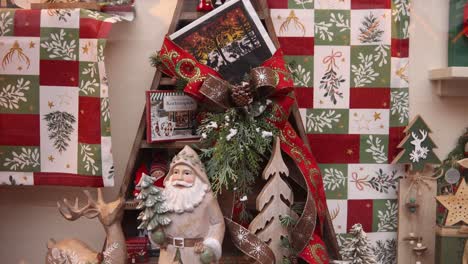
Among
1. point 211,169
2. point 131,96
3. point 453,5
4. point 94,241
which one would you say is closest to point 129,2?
point 131,96

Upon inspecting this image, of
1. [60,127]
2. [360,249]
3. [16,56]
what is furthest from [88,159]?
[360,249]

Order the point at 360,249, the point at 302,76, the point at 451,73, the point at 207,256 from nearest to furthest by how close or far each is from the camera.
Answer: the point at 207,256, the point at 360,249, the point at 451,73, the point at 302,76

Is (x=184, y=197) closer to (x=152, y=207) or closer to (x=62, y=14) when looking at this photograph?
(x=152, y=207)

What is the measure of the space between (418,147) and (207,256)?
641 millimetres

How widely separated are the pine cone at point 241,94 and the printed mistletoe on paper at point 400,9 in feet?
1.61

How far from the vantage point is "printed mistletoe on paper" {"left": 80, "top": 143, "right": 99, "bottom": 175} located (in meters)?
1.40

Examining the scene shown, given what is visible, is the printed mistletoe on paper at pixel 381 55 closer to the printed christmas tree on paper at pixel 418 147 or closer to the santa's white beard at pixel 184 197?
the printed christmas tree on paper at pixel 418 147

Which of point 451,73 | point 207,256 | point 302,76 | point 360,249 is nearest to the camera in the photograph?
point 207,256

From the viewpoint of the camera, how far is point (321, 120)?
1478 millimetres

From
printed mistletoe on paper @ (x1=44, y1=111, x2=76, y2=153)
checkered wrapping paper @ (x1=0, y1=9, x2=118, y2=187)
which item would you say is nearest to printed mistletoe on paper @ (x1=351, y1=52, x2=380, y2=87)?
checkered wrapping paper @ (x1=0, y1=9, x2=118, y2=187)

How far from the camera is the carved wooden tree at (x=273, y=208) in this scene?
4.09 feet

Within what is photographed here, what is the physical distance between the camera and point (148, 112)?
134 cm

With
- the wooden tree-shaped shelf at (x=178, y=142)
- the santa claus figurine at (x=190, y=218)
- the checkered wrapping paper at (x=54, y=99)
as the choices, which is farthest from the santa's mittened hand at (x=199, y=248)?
the checkered wrapping paper at (x=54, y=99)

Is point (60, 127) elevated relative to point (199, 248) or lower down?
elevated
